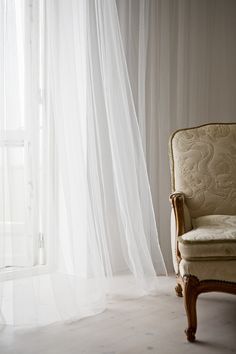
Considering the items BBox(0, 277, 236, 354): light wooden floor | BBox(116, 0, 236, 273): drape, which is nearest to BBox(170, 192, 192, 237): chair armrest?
BBox(0, 277, 236, 354): light wooden floor

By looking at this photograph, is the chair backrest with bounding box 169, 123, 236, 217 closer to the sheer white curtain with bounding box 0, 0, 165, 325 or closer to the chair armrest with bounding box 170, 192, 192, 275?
the chair armrest with bounding box 170, 192, 192, 275

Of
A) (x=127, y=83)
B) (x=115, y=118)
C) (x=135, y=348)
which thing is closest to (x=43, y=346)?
(x=135, y=348)

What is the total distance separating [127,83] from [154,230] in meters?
0.97

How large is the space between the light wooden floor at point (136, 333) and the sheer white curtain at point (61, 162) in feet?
0.46

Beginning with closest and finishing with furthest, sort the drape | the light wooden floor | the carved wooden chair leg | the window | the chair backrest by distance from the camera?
the light wooden floor < the carved wooden chair leg < the window < the chair backrest < the drape

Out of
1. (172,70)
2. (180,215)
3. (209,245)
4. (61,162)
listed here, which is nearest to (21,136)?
(61,162)

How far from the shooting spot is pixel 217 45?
3840 millimetres

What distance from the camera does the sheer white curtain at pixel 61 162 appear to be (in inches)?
97.3

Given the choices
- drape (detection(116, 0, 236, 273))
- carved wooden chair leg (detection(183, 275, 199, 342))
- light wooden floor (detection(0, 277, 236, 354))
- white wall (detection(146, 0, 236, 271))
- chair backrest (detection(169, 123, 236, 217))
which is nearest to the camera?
light wooden floor (detection(0, 277, 236, 354))

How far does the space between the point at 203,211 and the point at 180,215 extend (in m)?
0.33

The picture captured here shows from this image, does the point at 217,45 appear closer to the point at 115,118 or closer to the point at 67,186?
the point at 115,118

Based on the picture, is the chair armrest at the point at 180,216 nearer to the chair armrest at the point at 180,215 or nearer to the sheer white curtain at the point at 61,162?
the chair armrest at the point at 180,215

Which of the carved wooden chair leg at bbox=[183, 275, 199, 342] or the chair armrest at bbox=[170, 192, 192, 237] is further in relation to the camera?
the chair armrest at bbox=[170, 192, 192, 237]

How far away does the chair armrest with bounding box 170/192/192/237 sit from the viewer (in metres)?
2.55
